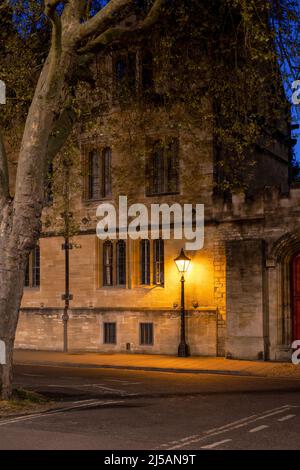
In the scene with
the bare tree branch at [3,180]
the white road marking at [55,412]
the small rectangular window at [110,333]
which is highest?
the bare tree branch at [3,180]

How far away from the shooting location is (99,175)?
1027 inches

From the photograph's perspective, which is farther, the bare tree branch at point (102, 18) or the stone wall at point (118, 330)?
the stone wall at point (118, 330)

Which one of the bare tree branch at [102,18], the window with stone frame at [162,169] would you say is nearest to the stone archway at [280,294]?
the window with stone frame at [162,169]

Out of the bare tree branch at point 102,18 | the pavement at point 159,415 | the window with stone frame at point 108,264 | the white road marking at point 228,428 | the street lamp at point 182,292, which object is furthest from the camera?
the window with stone frame at point 108,264

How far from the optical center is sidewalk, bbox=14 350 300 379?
18609mm

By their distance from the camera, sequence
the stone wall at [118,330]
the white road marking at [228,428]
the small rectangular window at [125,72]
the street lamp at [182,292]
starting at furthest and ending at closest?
the stone wall at [118,330] < the street lamp at [182,292] < the small rectangular window at [125,72] < the white road marking at [228,428]

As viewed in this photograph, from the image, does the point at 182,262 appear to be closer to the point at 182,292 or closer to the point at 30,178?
the point at 182,292

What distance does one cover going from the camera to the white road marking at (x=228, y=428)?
8.69 m

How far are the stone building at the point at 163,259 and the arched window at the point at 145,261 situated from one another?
4cm

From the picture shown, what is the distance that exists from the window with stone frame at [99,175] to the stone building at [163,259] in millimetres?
39

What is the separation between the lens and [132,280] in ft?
80.5

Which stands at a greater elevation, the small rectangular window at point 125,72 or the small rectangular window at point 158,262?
the small rectangular window at point 125,72

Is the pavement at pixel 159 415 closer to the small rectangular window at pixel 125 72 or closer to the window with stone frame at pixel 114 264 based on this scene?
the window with stone frame at pixel 114 264
